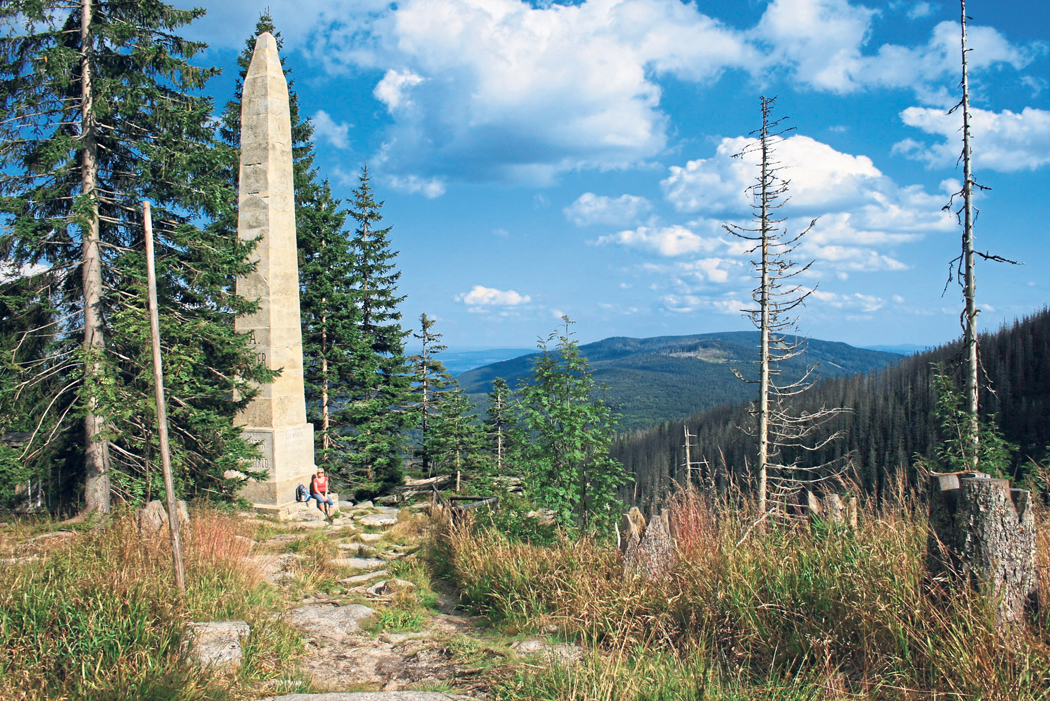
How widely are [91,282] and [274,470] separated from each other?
17.3 feet

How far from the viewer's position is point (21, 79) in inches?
360

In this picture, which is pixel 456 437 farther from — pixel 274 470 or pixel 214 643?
pixel 214 643

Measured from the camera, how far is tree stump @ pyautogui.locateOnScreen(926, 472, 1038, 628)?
324 centimetres

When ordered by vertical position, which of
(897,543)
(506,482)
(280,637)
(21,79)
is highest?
(21,79)

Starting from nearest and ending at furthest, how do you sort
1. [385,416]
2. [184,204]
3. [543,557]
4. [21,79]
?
[543,557] < [21,79] < [184,204] < [385,416]

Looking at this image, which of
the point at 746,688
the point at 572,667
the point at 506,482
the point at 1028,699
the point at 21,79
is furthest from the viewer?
the point at 506,482

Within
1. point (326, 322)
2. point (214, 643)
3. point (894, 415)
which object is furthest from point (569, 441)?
point (894, 415)

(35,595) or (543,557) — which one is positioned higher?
(35,595)

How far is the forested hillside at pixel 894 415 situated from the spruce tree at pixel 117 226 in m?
61.0

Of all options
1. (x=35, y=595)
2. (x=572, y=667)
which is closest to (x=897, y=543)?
(x=572, y=667)

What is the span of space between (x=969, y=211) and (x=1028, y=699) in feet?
41.2

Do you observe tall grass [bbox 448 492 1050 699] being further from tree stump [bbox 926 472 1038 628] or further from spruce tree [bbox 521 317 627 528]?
spruce tree [bbox 521 317 627 528]

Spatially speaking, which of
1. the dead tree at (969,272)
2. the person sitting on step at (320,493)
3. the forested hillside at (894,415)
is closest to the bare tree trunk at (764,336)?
the dead tree at (969,272)

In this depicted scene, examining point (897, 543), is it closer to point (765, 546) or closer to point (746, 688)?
point (765, 546)
